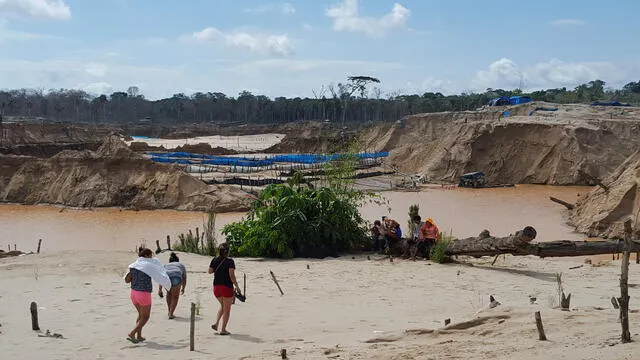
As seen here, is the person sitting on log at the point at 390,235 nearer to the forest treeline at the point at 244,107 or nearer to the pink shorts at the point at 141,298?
the pink shorts at the point at 141,298

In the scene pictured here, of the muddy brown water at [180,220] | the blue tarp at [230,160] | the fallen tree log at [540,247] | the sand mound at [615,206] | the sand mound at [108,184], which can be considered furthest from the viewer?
the blue tarp at [230,160]

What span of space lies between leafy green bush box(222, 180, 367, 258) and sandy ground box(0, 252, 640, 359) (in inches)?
30.1

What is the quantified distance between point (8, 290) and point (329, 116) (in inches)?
3662

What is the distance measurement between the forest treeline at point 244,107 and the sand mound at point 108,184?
54162 mm

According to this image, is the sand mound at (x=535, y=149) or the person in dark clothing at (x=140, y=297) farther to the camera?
the sand mound at (x=535, y=149)

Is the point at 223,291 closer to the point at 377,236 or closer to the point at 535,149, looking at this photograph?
the point at 377,236

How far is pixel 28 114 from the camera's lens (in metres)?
109

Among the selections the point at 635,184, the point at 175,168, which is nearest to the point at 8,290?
the point at 635,184

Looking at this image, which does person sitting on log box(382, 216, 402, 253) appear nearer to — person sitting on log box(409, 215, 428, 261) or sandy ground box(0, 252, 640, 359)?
person sitting on log box(409, 215, 428, 261)

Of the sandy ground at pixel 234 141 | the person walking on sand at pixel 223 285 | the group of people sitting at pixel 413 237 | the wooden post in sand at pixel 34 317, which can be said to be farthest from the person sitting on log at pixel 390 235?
the sandy ground at pixel 234 141

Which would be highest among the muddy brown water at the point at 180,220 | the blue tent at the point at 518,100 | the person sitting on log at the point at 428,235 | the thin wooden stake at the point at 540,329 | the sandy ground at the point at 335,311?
the blue tent at the point at 518,100

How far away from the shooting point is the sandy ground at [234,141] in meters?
75.4

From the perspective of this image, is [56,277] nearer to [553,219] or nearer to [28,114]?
[553,219]

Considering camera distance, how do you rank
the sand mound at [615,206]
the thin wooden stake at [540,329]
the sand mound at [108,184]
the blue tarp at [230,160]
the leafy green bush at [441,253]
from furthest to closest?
the blue tarp at [230,160] → the sand mound at [108,184] → the sand mound at [615,206] → the leafy green bush at [441,253] → the thin wooden stake at [540,329]
